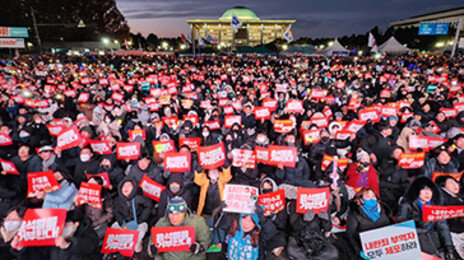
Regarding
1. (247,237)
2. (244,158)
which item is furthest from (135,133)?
(247,237)

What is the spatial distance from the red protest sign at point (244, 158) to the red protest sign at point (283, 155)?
1.17ft

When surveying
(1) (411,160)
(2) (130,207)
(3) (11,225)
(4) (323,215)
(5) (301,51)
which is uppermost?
(5) (301,51)

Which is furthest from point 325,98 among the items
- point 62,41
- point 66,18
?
point 66,18

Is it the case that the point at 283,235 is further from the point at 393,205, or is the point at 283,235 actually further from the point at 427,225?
the point at 393,205

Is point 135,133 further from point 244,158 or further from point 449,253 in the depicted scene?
point 449,253

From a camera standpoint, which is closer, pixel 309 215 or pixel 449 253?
pixel 309 215

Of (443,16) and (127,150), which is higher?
(443,16)

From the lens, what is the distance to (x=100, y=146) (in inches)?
230

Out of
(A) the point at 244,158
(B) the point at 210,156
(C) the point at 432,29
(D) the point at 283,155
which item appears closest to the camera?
(B) the point at 210,156

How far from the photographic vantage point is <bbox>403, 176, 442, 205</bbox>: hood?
3.68 m

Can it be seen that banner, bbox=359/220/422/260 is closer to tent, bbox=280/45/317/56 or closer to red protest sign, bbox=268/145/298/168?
red protest sign, bbox=268/145/298/168

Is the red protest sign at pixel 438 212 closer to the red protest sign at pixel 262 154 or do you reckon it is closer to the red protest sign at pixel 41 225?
the red protest sign at pixel 262 154

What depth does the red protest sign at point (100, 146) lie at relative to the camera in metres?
5.83

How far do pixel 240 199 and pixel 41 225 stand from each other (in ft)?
8.18
